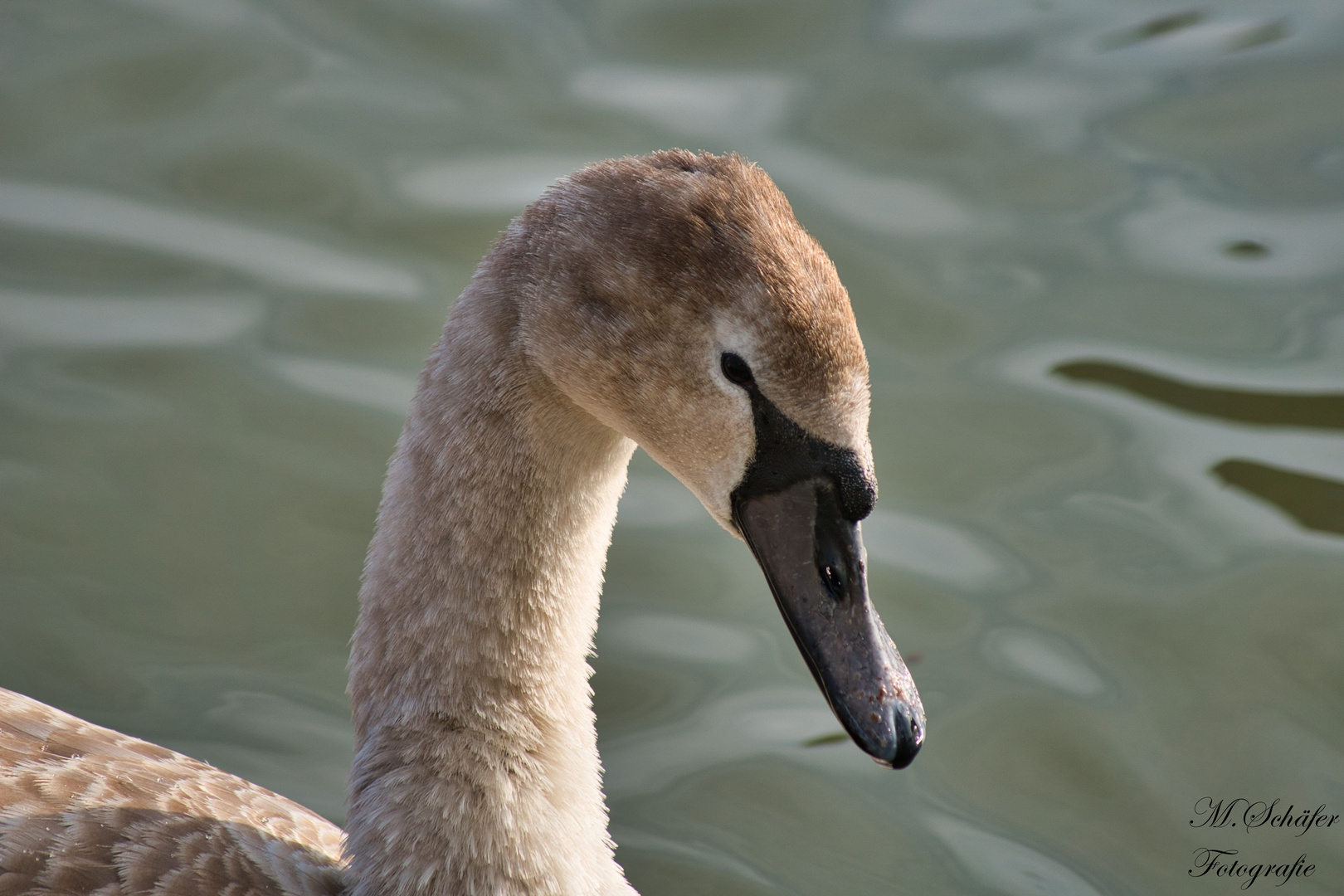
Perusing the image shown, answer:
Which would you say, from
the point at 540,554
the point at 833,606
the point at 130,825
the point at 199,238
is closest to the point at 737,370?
the point at 833,606

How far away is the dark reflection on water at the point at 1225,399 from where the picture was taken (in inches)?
210

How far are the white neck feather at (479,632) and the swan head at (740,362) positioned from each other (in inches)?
6.8

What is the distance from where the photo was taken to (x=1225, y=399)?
17.8 feet

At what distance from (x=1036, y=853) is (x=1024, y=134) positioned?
3.64 metres

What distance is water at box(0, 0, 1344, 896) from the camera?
426 centimetres

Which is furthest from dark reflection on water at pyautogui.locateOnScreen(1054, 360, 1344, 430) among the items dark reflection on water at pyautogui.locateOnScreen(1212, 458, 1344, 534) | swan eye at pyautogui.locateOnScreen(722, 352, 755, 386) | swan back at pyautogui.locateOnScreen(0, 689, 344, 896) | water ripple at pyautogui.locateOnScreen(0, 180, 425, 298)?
swan back at pyautogui.locateOnScreen(0, 689, 344, 896)

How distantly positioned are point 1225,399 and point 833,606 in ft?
10.1

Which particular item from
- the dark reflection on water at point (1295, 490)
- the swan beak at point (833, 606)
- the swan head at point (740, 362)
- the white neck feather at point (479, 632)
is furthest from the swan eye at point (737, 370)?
the dark reflection on water at point (1295, 490)

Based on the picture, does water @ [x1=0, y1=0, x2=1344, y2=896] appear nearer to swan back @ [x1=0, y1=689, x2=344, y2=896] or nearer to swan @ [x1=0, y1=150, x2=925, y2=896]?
swan back @ [x1=0, y1=689, x2=344, y2=896]

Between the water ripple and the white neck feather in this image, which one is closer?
the white neck feather

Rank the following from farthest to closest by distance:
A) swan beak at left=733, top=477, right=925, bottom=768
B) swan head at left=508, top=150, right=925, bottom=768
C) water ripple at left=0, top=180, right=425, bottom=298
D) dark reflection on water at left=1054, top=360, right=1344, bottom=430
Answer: water ripple at left=0, top=180, right=425, bottom=298 < dark reflection on water at left=1054, top=360, right=1344, bottom=430 < swan beak at left=733, top=477, right=925, bottom=768 < swan head at left=508, top=150, right=925, bottom=768

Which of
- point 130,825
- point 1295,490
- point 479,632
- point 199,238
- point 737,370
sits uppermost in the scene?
point 199,238

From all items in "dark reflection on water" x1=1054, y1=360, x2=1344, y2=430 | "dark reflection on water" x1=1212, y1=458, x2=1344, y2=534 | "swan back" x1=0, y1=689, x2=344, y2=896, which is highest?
"dark reflection on water" x1=1054, y1=360, x2=1344, y2=430

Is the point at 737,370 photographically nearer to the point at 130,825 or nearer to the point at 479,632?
the point at 479,632
